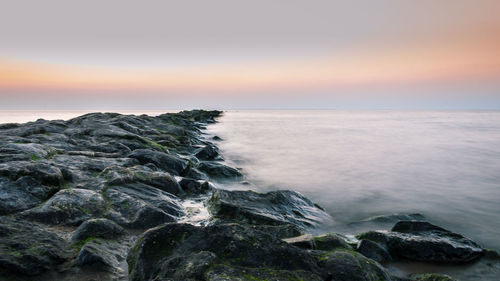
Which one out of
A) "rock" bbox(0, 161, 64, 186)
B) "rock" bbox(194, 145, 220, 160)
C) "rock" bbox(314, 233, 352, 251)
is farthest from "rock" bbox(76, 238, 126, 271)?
"rock" bbox(194, 145, 220, 160)

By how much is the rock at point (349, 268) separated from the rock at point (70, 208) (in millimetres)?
4860

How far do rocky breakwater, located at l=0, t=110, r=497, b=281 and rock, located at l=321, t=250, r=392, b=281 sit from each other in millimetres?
15

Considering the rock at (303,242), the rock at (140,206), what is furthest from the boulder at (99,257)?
the rock at (303,242)

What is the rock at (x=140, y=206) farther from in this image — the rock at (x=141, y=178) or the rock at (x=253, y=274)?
the rock at (x=253, y=274)

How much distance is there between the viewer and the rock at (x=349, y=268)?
13.8 feet

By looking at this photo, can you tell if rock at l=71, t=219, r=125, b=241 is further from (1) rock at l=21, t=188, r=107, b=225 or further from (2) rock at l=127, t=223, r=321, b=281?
(2) rock at l=127, t=223, r=321, b=281

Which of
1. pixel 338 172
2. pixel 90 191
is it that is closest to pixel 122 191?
pixel 90 191

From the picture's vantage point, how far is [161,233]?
4.52m

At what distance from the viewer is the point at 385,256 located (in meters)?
6.58

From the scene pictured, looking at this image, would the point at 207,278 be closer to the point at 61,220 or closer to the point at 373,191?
the point at 61,220

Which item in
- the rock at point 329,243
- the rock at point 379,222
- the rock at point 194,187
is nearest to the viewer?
the rock at point 329,243

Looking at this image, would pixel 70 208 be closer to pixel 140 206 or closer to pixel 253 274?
pixel 140 206

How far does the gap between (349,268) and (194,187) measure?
267 inches

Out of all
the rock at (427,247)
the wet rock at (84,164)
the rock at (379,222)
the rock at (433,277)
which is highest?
the wet rock at (84,164)
